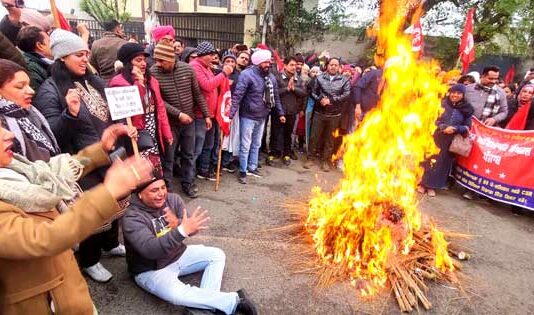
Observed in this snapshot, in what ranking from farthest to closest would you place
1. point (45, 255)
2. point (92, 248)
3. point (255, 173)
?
point (255, 173) < point (92, 248) < point (45, 255)

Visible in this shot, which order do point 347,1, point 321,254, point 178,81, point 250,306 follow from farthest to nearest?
point 347,1 → point 178,81 → point 321,254 → point 250,306

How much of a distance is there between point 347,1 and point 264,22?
417 cm

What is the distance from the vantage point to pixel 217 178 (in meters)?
6.41

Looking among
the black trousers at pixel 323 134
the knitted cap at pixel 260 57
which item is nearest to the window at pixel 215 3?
the black trousers at pixel 323 134

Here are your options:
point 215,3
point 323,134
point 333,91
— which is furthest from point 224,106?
point 215,3

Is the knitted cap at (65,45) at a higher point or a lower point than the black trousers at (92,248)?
higher

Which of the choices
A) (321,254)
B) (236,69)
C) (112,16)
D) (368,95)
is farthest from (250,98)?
(112,16)

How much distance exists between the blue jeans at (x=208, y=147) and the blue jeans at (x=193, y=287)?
3.11 metres

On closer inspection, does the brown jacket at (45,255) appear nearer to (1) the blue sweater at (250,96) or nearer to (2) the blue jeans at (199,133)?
(2) the blue jeans at (199,133)

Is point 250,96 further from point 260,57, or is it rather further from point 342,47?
point 342,47

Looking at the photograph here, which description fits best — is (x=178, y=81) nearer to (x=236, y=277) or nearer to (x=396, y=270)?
(x=236, y=277)

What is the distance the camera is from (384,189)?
4.70 metres

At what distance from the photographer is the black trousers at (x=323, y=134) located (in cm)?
788

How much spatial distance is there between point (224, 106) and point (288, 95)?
77.0 inches
